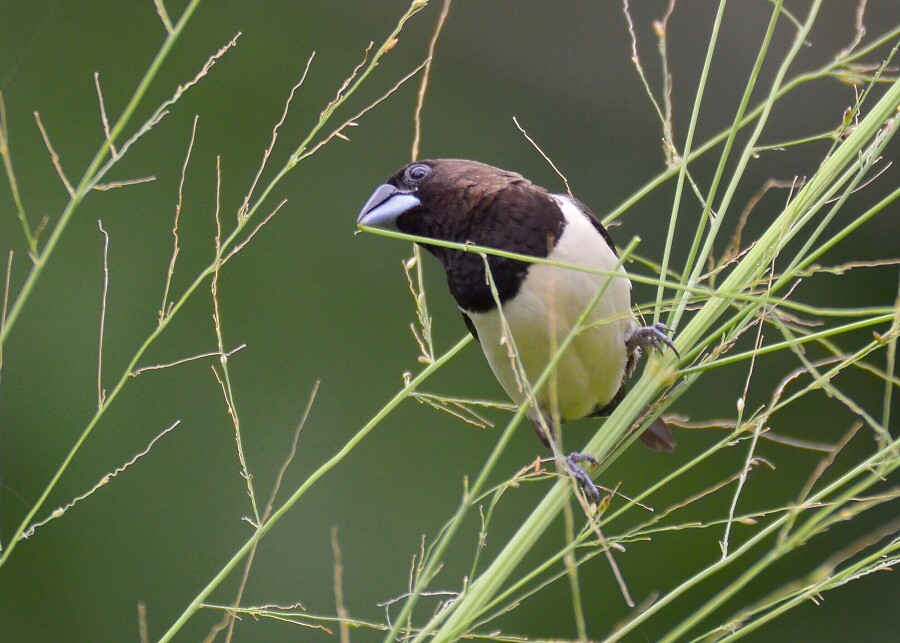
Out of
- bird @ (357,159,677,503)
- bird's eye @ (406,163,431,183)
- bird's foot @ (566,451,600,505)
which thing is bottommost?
bird's foot @ (566,451,600,505)

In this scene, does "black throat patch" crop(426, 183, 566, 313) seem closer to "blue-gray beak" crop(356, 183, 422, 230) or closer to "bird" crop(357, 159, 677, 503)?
"bird" crop(357, 159, 677, 503)

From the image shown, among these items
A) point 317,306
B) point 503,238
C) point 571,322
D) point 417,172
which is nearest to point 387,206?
point 417,172

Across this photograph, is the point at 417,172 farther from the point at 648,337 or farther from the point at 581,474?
the point at 581,474

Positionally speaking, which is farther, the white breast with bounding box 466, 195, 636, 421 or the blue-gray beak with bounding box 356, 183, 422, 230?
the blue-gray beak with bounding box 356, 183, 422, 230

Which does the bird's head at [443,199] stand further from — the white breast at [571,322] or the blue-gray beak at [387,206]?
the white breast at [571,322]

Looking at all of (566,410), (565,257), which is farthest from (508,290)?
(566,410)

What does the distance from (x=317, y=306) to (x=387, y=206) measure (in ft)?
9.08

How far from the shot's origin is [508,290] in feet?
6.55

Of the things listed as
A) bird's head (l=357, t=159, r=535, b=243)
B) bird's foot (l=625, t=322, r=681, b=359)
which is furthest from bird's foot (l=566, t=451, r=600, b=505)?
bird's head (l=357, t=159, r=535, b=243)

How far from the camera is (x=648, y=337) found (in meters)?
2.11

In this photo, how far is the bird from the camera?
Result: 77.7 inches

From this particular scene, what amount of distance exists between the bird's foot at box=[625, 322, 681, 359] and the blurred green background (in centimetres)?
214

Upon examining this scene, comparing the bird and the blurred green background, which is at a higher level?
the bird

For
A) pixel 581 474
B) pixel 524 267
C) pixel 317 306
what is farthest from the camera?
pixel 317 306
